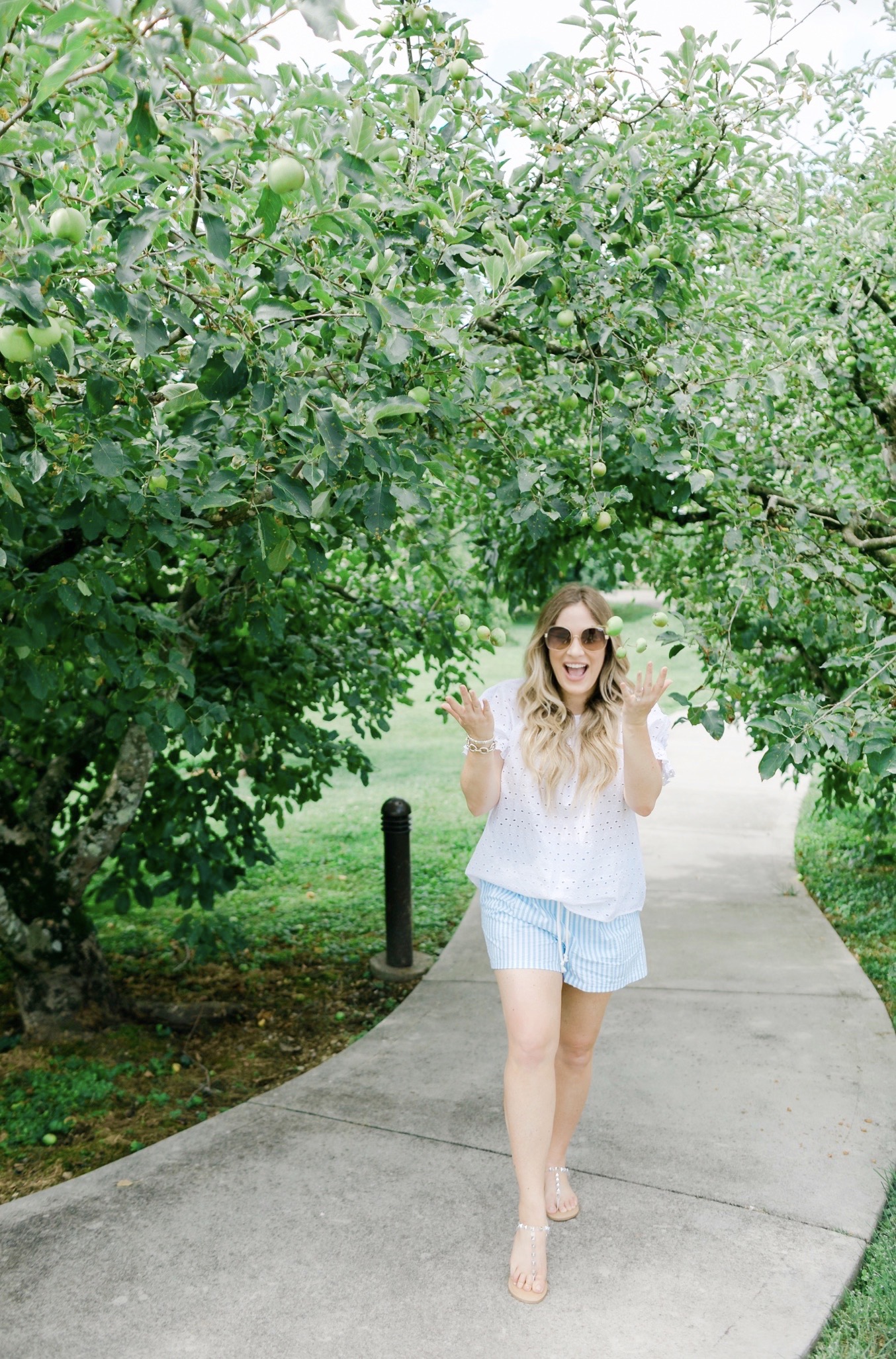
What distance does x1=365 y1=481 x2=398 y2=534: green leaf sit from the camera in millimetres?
2570

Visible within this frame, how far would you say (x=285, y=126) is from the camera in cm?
215

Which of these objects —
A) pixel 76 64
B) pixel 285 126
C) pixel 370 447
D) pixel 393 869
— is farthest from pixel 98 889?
pixel 76 64

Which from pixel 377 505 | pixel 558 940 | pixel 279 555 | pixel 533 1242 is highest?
pixel 377 505

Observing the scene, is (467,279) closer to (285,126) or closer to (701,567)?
(285,126)

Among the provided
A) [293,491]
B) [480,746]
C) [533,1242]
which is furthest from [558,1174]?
[293,491]

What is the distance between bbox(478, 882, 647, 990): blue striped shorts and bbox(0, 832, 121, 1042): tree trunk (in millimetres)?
2303

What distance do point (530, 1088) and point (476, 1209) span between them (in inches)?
26.7

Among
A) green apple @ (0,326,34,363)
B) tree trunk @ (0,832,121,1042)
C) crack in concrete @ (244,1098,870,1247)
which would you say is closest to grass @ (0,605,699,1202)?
tree trunk @ (0,832,121,1042)

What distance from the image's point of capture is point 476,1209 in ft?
10.2

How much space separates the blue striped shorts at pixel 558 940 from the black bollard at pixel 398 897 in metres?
2.54

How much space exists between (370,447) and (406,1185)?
216 cm

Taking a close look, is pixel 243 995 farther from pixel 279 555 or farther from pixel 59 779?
pixel 279 555

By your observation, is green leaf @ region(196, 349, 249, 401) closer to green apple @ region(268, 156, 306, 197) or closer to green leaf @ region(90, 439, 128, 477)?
green leaf @ region(90, 439, 128, 477)

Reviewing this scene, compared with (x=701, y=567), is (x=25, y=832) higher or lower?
lower
